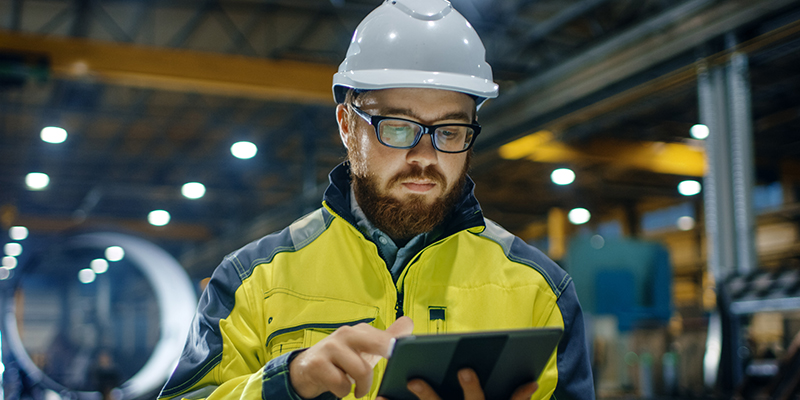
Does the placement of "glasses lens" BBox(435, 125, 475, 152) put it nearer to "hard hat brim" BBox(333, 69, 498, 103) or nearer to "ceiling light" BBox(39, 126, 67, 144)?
"hard hat brim" BBox(333, 69, 498, 103)

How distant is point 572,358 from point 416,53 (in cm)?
73

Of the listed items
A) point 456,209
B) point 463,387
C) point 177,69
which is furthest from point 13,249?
point 463,387

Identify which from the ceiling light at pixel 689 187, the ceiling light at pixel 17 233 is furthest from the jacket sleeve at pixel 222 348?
the ceiling light at pixel 689 187

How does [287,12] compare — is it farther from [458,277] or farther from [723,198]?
[458,277]

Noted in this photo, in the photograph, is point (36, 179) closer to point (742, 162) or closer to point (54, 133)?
point (54, 133)

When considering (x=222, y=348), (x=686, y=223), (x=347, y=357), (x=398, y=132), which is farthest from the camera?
(x=686, y=223)

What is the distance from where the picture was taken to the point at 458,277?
1.48 m

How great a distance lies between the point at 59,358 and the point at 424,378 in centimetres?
578

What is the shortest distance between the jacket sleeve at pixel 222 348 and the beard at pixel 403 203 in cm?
32

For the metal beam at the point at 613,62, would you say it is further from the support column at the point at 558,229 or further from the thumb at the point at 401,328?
the support column at the point at 558,229

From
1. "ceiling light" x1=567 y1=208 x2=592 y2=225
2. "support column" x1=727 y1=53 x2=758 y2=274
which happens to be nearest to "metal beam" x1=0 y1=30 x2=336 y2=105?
"support column" x1=727 y1=53 x2=758 y2=274

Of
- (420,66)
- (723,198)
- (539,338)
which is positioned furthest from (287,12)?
(539,338)

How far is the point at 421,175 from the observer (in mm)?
1447

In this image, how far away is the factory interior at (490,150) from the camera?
5.23 metres
